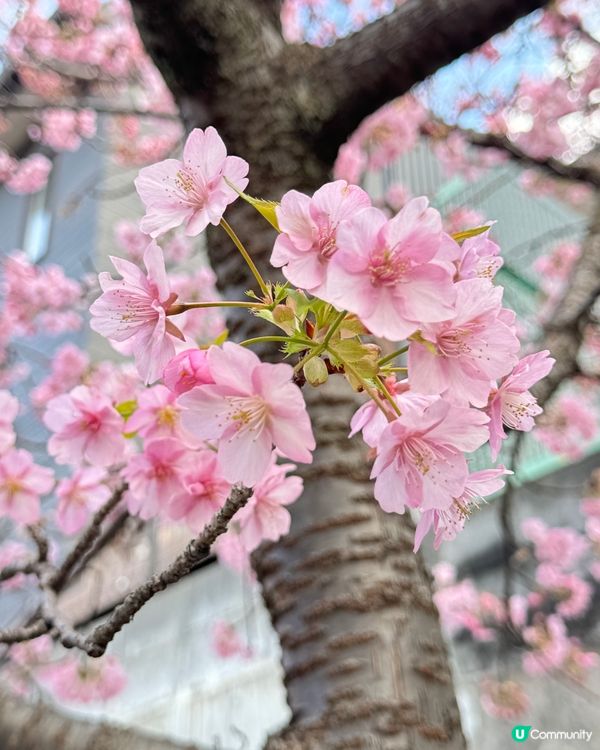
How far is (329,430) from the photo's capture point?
1.34m

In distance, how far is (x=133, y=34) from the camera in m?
4.59

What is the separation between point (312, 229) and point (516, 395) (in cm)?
27

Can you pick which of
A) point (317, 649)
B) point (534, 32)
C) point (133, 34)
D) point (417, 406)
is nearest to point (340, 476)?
point (317, 649)

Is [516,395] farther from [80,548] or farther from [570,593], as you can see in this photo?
[570,593]

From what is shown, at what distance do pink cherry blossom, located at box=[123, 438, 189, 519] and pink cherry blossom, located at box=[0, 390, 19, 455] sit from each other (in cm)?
42

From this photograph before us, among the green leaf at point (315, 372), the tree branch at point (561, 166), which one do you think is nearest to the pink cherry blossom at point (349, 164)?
the tree branch at point (561, 166)

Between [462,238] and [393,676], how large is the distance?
0.77m

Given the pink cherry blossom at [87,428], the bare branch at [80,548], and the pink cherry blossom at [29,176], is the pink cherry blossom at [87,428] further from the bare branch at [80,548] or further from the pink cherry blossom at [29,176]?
the pink cherry blossom at [29,176]

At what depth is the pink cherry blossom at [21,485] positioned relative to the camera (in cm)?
121

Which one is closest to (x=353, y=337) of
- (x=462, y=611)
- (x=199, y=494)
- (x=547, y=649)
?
(x=199, y=494)

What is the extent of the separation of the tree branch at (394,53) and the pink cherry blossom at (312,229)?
119cm

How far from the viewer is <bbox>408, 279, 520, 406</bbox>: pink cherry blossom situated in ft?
1.88

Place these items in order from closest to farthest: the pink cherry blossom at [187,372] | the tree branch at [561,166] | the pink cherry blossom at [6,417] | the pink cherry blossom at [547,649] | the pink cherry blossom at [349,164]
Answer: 1. the pink cherry blossom at [187,372]
2. the pink cherry blossom at [6,417]
3. the tree branch at [561,166]
4. the pink cherry blossom at [547,649]
5. the pink cherry blossom at [349,164]

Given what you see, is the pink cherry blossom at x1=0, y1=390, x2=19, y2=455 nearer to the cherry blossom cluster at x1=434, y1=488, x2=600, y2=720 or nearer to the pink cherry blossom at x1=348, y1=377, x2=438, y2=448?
the pink cherry blossom at x1=348, y1=377, x2=438, y2=448
